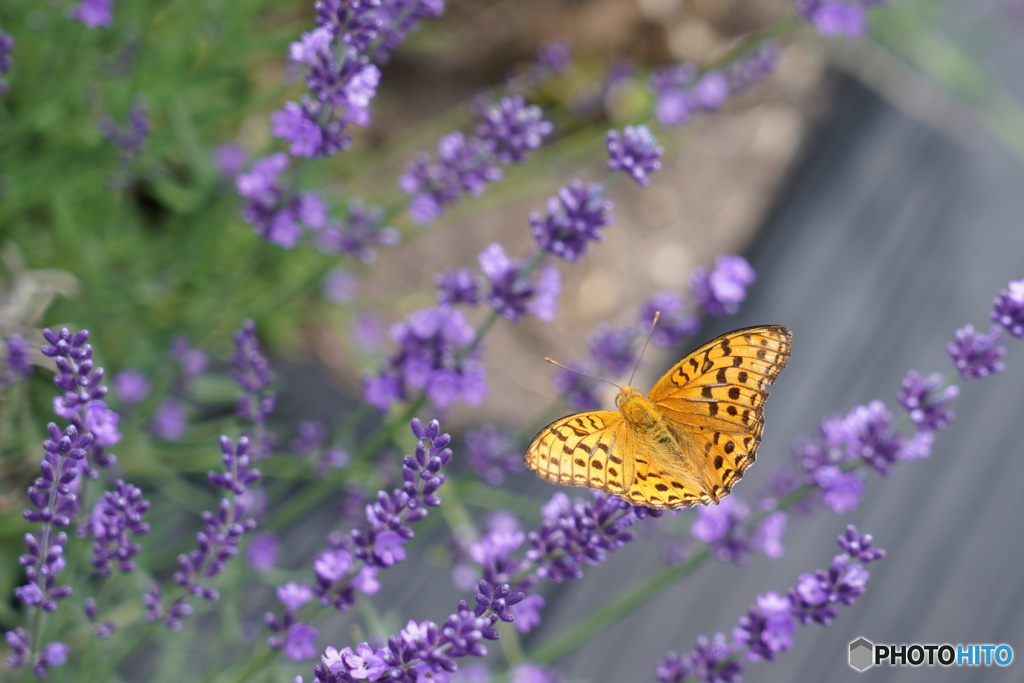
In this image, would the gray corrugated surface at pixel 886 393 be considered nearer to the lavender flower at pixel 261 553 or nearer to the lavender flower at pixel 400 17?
the lavender flower at pixel 261 553

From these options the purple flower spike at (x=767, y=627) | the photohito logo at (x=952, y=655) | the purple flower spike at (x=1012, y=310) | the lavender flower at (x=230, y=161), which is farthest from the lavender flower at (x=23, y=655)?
the photohito logo at (x=952, y=655)

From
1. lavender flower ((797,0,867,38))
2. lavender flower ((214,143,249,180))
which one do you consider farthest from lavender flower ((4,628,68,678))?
lavender flower ((797,0,867,38))

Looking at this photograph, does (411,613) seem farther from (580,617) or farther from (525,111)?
(525,111)

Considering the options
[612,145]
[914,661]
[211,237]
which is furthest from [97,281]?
[914,661]

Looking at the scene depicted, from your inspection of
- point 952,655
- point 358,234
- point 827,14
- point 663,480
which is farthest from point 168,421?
point 952,655

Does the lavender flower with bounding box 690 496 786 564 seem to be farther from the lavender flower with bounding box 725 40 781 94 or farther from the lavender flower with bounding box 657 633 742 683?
the lavender flower with bounding box 725 40 781 94

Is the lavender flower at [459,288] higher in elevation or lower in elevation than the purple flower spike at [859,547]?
higher

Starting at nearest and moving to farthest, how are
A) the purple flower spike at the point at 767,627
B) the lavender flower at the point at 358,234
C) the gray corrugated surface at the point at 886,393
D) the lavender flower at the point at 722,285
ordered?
the purple flower spike at the point at 767,627 < the lavender flower at the point at 722,285 < the lavender flower at the point at 358,234 < the gray corrugated surface at the point at 886,393

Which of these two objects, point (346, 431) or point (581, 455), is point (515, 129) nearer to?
point (581, 455)
